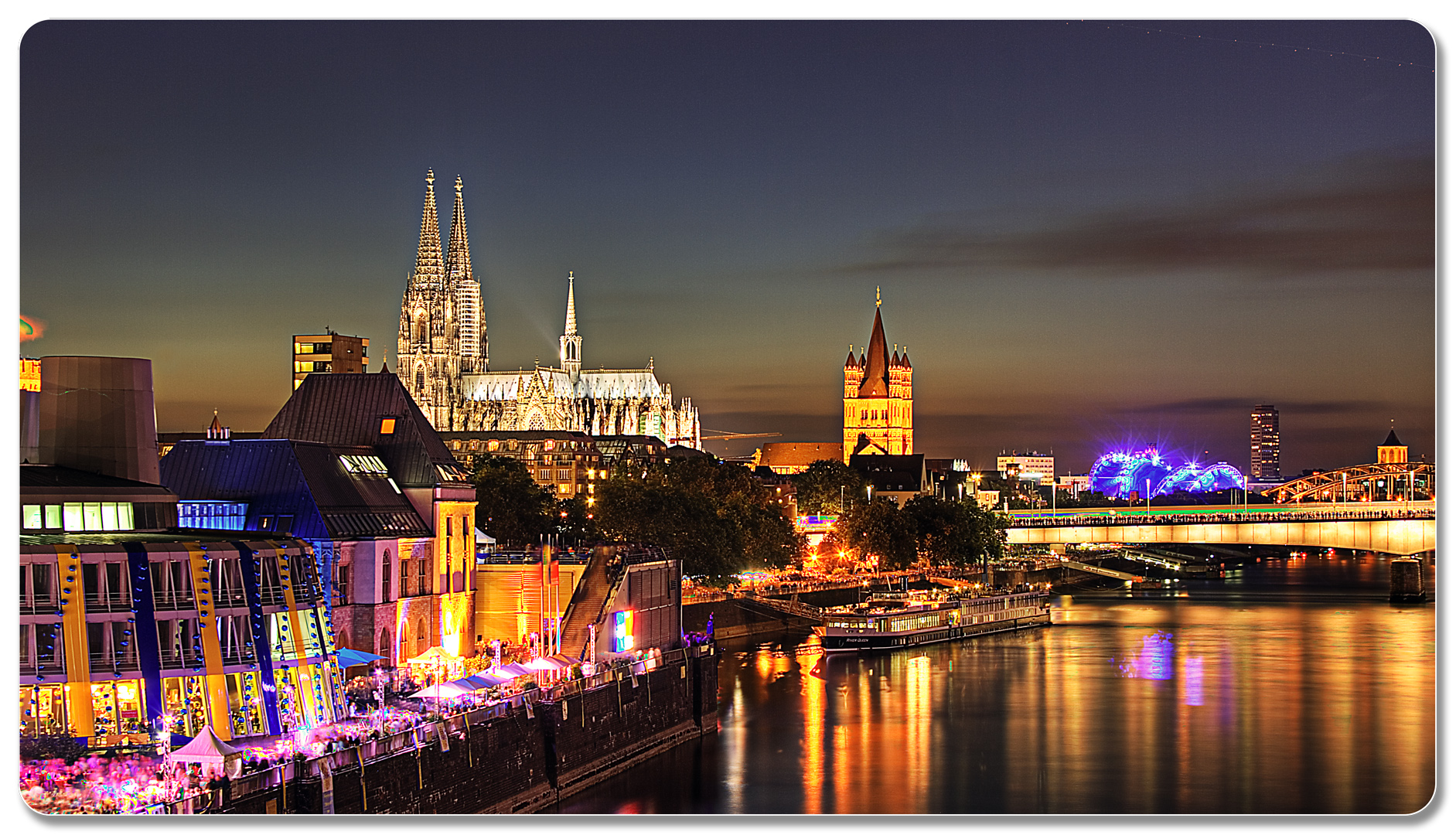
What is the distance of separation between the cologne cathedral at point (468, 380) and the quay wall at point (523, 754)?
383 ft

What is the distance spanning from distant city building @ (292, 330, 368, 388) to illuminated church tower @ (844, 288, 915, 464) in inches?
3190

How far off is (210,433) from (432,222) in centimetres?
11133

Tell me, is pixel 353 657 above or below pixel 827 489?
below

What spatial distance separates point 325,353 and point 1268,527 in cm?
5360

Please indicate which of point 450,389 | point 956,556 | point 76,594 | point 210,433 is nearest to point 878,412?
point 450,389

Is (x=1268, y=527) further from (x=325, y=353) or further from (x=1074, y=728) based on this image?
(x=325, y=353)

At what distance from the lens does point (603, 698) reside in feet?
109

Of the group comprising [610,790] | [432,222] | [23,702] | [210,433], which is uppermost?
[432,222]

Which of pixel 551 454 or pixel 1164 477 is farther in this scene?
pixel 1164 477

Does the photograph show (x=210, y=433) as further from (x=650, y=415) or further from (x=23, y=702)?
(x=650, y=415)

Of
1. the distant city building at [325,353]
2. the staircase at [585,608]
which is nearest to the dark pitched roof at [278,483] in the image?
the staircase at [585,608]

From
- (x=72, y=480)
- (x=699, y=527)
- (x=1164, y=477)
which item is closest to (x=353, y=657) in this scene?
(x=72, y=480)

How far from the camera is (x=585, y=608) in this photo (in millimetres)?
39156
